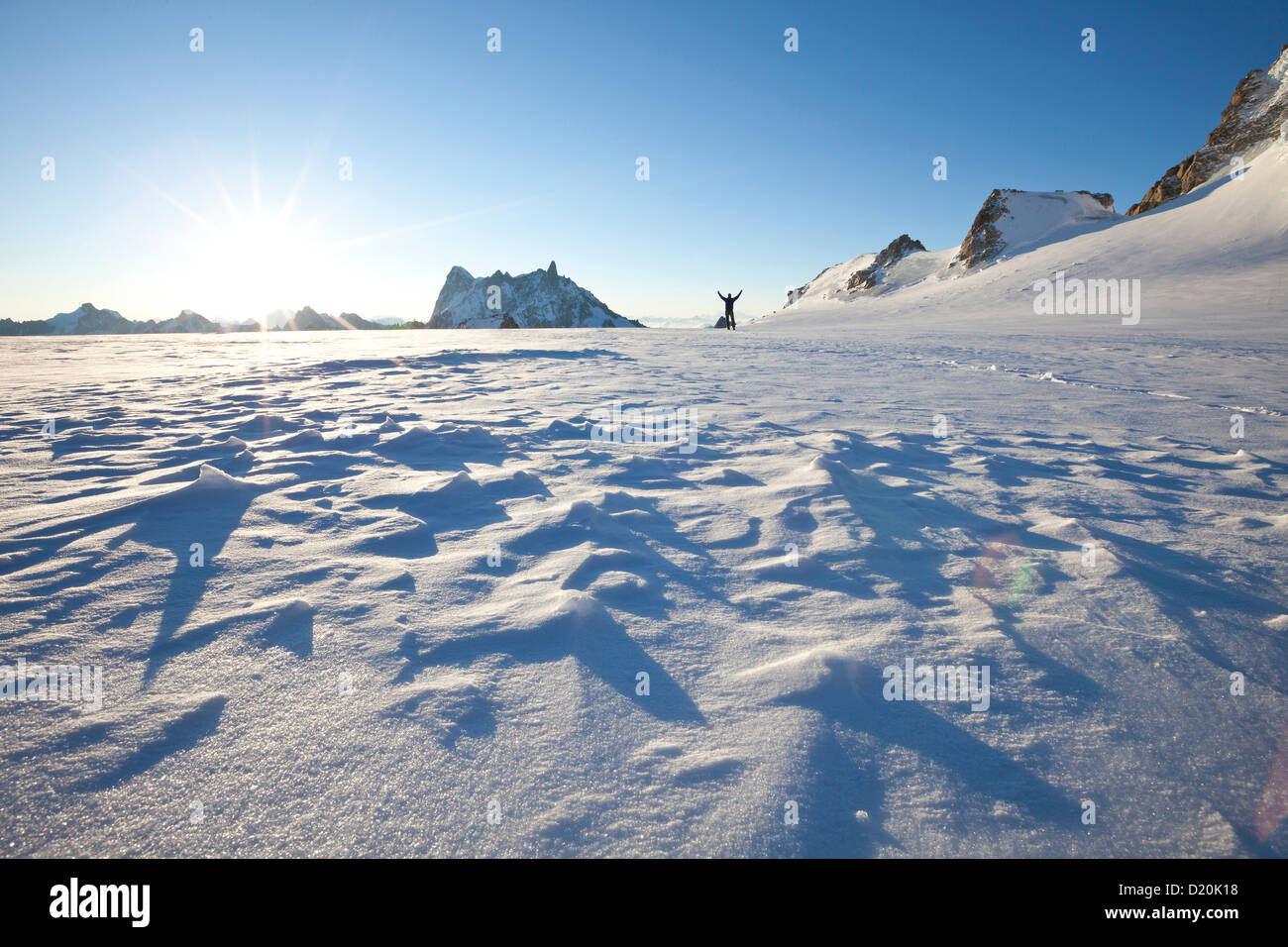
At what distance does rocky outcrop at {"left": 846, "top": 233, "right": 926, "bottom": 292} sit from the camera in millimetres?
57281

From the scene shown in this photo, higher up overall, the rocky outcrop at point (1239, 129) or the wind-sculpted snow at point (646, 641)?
the rocky outcrop at point (1239, 129)

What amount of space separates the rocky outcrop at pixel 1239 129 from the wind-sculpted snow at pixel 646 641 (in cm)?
5459

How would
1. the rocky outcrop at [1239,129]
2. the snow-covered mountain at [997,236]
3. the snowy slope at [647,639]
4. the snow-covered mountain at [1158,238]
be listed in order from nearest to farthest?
the snowy slope at [647,639]
the snow-covered mountain at [1158,238]
the rocky outcrop at [1239,129]
the snow-covered mountain at [997,236]

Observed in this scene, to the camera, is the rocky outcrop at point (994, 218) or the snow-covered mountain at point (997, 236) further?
the rocky outcrop at point (994, 218)

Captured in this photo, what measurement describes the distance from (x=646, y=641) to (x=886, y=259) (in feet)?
240

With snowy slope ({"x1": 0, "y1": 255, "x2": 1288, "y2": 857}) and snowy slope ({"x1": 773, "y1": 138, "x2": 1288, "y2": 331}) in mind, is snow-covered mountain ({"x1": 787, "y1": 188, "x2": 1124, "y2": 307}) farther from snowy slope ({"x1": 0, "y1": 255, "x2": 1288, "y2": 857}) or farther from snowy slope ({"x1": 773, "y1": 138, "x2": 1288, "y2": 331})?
snowy slope ({"x1": 0, "y1": 255, "x2": 1288, "y2": 857})

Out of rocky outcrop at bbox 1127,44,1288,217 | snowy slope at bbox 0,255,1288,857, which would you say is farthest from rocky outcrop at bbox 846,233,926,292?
snowy slope at bbox 0,255,1288,857

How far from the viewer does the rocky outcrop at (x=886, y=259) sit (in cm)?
5728

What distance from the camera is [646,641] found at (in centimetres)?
227

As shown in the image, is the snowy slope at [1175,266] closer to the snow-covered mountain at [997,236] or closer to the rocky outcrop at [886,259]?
the snow-covered mountain at [997,236]

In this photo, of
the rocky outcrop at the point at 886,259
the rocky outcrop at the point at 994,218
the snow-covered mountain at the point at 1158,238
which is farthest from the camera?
the rocky outcrop at the point at 886,259

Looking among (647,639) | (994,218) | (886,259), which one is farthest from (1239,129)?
(647,639)

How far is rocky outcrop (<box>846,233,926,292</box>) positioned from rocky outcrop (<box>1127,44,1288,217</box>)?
20093mm

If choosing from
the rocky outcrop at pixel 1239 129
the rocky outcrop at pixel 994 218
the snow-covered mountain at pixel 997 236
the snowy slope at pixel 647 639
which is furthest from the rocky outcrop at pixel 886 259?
the snowy slope at pixel 647 639
